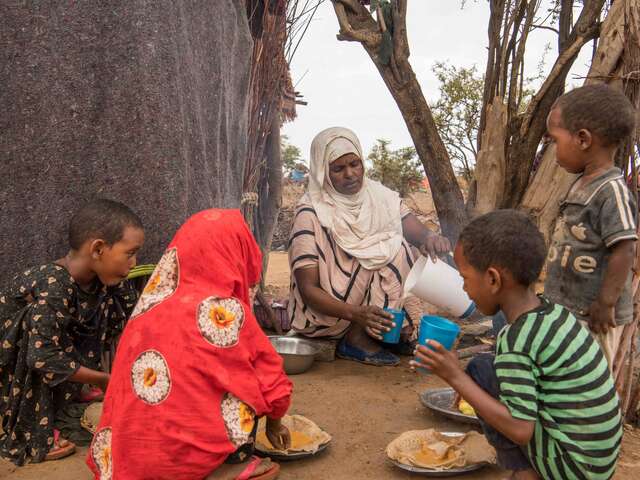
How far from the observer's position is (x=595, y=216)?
7.53ft

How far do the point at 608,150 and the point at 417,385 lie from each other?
164 cm

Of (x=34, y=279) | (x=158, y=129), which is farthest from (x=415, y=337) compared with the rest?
(x=34, y=279)

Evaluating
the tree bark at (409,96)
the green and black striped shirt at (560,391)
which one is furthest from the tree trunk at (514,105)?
the green and black striped shirt at (560,391)

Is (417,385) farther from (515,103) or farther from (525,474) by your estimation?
(515,103)

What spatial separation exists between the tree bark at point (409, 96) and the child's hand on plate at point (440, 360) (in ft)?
10.2

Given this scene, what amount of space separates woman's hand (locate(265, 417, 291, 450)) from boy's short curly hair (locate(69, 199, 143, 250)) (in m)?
0.90

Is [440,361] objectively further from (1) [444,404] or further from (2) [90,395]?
(2) [90,395]

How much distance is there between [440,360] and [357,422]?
1172 mm

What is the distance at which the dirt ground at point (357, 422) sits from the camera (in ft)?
7.50

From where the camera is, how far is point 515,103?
15.3 feet

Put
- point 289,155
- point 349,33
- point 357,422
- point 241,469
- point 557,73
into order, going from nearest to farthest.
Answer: point 241,469 < point 357,422 < point 557,73 < point 349,33 < point 289,155

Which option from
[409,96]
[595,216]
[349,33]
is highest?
[349,33]

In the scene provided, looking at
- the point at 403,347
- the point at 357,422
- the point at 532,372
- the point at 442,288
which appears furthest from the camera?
the point at 403,347

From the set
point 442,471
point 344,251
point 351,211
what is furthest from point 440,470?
point 351,211
